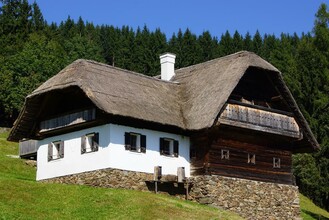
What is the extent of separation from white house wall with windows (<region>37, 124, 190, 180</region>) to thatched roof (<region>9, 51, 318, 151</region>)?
1.11 metres

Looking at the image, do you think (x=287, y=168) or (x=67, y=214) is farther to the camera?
(x=287, y=168)

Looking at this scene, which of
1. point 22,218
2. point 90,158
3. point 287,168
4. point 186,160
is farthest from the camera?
point 287,168

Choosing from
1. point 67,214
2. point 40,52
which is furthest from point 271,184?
point 40,52

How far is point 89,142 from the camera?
36.2m

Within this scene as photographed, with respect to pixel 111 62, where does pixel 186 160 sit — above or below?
below

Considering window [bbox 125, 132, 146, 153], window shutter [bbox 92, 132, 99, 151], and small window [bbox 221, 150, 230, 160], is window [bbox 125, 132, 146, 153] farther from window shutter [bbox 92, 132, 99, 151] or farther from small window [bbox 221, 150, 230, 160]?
small window [bbox 221, 150, 230, 160]

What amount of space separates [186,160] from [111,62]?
79.1 metres

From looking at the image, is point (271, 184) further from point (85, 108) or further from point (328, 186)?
point (328, 186)

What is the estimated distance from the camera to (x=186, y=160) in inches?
1516

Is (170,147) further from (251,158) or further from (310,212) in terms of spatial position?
(310,212)

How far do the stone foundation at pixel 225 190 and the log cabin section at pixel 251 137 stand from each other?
20.7 inches

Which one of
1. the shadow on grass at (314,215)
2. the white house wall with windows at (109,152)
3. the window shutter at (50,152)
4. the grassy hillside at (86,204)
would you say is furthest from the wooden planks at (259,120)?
the shadow on grass at (314,215)

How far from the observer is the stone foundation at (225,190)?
35.2 metres

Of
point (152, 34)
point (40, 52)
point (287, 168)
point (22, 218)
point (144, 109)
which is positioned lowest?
point (22, 218)
